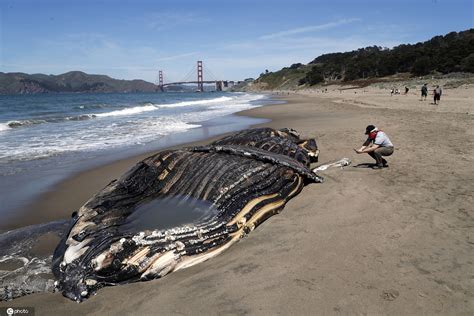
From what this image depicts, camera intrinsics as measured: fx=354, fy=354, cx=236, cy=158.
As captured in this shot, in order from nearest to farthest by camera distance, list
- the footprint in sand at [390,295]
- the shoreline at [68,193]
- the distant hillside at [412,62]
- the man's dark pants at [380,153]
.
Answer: the footprint in sand at [390,295] < the shoreline at [68,193] < the man's dark pants at [380,153] < the distant hillside at [412,62]

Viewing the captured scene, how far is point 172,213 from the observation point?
16.3 ft

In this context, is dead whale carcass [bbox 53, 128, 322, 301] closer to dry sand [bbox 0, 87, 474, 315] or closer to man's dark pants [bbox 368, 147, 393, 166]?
dry sand [bbox 0, 87, 474, 315]

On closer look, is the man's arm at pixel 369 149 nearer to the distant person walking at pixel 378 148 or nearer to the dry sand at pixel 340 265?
the distant person walking at pixel 378 148

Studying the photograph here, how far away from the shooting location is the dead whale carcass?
3871 mm

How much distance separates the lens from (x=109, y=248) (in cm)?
393

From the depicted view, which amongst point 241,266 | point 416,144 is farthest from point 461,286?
point 416,144

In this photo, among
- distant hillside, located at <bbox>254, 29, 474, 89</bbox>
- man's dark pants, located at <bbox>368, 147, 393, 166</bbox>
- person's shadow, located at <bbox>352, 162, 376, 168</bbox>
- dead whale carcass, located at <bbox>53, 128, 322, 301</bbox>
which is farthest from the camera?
distant hillside, located at <bbox>254, 29, 474, 89</bbox>

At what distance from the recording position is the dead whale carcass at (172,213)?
3.87m

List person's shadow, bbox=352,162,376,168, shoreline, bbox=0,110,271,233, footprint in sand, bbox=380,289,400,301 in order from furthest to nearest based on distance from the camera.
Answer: person's shadow, bbox=352,162,376,168 < shoreline, bbox=0,110,271,233 < footprint in sand, bbox=380,289,400,301

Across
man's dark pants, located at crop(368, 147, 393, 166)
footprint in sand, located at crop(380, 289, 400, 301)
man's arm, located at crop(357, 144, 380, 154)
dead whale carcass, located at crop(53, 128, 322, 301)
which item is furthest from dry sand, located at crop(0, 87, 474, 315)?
man's arm, located at crop(357, 144, 380, 154)

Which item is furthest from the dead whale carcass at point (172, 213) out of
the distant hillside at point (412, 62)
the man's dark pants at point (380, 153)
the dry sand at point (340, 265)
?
the distant hillside at point (412, 62)

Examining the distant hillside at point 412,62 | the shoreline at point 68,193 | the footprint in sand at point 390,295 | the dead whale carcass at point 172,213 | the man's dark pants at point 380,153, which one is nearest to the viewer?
the footprint in sand at point 390,295

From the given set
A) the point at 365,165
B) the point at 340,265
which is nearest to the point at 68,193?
the point at 340,265

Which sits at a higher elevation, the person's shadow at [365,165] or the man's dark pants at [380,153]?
the man's dark pants at [380,153]
